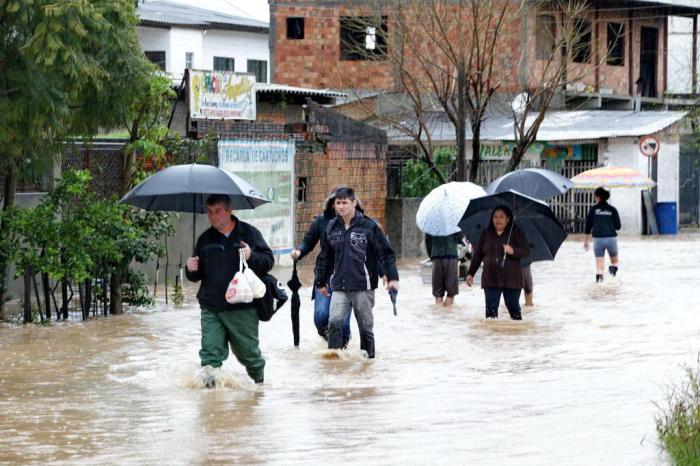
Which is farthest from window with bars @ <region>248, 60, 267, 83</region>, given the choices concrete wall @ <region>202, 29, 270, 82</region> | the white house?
concrete wall @ <region>202, 29, 270, 82</region>

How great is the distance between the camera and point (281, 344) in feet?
49.3

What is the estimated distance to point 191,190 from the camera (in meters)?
11.6

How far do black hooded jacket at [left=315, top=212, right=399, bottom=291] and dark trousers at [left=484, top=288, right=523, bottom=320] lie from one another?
3.42 m

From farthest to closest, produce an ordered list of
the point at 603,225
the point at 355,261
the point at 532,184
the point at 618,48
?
the point at 618,48
the point at 603,225
the point at 532,184
the point at 355,261

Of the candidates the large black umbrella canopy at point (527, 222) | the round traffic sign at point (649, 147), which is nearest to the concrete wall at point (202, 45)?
the round traffic sign at point (649, 147)

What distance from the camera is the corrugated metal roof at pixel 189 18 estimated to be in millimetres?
50641

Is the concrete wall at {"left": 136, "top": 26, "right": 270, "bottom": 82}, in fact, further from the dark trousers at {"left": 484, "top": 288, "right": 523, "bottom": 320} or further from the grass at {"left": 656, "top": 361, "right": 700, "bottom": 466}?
the grass at {"left": 656, "top": 361, "right": 700, "bottom": 466}

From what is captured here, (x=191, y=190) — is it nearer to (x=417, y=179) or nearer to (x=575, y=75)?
(x=417, y=179)

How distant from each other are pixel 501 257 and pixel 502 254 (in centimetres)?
4

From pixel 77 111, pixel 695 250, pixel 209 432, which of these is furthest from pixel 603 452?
pixel 695 250

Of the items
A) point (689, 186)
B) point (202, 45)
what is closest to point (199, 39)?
point (202, 45)

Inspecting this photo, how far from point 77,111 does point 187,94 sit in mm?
11374

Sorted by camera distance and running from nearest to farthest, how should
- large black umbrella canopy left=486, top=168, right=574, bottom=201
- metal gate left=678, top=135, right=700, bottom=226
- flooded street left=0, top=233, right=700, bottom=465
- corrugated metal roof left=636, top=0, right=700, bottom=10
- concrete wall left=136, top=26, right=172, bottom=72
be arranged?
flooded street left=0, top=233, right=700, bottom=465 < large black umbrella canopy left=486, top=168, right=574, bottom=201 < metal gate left=678, top=135, right=700, bottom=226 < corrugated metal roof left=636, top=0, right=700, bottom=10 < concrete wall left=136, top=26, right=172, bottom=72

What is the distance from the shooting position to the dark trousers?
53.5 ft
